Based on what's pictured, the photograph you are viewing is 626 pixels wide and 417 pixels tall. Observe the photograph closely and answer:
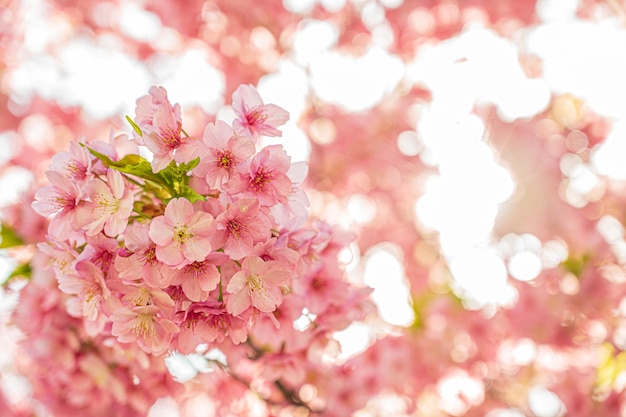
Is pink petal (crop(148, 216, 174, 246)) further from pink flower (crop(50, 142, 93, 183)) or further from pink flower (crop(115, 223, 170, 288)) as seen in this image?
pink flower (crop(50, 142, 93, 183))

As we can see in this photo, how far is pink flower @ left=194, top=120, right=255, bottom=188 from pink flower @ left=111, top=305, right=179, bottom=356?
0.25 metres

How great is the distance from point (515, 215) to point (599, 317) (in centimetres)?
68

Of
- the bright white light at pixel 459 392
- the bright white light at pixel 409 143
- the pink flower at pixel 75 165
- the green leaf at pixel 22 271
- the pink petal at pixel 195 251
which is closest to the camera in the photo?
the pink petal at pixel 195 251

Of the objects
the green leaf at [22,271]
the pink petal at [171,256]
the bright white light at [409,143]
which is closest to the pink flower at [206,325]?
the pink petal at [171,256]

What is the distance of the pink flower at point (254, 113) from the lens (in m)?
1.03

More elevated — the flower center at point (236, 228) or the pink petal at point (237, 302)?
the flower center at point (236, 228)

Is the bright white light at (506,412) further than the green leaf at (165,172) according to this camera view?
Yes

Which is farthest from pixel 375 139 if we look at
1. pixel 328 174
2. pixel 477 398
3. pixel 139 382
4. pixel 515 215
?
pixel 139 382

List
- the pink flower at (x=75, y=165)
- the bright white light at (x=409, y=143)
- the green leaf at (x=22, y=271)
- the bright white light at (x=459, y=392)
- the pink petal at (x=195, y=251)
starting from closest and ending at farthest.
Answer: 1. the pink petal at (x=195, y=251)
2. the pink flower at (x=75, y=165)
3. the green leaf at (x=22, y=271)
4. the bright white light at (x=459, y=392)
5. the bright white light at (x=409, y=143)

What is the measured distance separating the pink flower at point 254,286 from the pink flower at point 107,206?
213 millimetres

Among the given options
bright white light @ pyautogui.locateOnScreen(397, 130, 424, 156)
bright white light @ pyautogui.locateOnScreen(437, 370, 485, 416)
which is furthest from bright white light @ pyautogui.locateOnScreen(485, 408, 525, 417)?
bright white light @ pyautogui.locateOnScreen(397, 130, 424, 156)

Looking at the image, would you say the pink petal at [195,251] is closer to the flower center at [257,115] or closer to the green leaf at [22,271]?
the flower center at [257,115]

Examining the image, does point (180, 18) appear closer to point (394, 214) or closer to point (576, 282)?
point (394, 214)

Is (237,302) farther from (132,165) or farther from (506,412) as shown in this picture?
(506,412)
